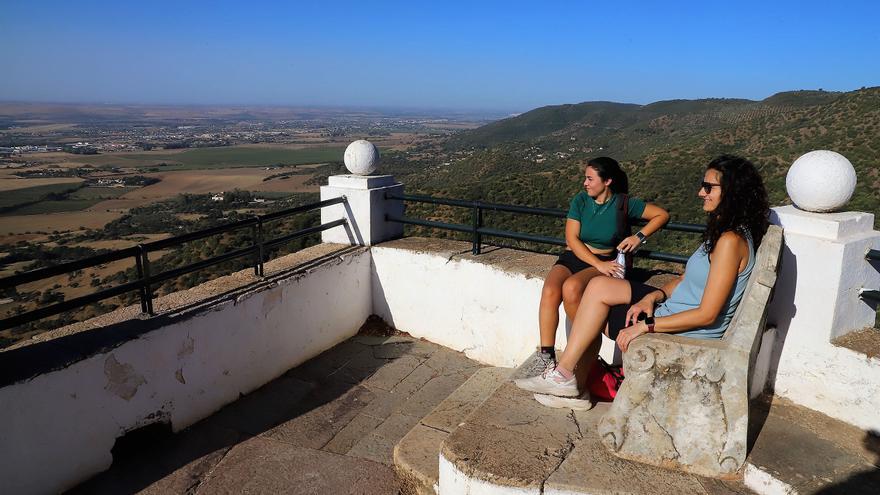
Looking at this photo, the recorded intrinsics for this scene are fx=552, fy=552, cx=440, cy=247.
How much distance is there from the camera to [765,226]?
2.72m

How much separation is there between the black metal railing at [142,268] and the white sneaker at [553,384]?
2.33m

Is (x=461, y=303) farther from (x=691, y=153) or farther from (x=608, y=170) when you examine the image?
(x=691, y=153)

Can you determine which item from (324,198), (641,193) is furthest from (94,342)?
(641,193)

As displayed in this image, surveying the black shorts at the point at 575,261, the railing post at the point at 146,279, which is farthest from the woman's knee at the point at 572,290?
the railing post at the point at 146,279

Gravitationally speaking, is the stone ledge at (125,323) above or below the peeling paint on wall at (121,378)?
above

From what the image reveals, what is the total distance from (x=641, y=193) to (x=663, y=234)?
4.82 metres

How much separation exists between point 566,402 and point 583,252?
1043 millimetres

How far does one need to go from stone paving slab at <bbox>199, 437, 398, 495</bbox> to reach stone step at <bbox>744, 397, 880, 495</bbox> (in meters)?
1.85

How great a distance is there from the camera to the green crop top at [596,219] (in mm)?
3570

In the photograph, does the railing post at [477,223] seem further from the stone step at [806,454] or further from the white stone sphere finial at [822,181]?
the stone step at [806,454]

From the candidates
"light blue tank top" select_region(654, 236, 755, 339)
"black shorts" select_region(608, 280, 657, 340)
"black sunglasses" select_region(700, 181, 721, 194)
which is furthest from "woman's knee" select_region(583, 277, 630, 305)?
"black sunglasses" select_region(700, 181, 721, 194)

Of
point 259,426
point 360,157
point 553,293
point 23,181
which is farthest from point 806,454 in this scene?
point 23,181

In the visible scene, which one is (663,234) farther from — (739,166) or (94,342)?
(94,342)

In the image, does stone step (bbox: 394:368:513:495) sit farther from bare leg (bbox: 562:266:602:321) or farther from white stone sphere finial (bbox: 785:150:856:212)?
white stone sphere finial (bbox: 785:150:856:212)
